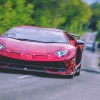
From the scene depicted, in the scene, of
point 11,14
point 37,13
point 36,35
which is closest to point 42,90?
point 36,35

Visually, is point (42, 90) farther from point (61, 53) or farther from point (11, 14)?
point (11, 14)

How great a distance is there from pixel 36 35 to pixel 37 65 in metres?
1.45

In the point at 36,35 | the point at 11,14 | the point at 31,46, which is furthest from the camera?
the point at 11,14

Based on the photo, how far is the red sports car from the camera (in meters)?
10.1

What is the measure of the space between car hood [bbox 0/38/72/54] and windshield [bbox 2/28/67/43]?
0.43 meters

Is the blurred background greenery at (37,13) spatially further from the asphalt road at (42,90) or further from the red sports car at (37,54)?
the asphalt road at (42,90)

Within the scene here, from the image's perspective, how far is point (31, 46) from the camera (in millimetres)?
10469

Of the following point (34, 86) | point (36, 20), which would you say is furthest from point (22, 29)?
point (36, 20)

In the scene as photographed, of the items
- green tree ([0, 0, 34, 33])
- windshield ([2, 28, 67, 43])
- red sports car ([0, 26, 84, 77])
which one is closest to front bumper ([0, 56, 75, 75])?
red sports car ([0, 26, 84, 77])

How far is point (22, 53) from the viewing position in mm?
10133

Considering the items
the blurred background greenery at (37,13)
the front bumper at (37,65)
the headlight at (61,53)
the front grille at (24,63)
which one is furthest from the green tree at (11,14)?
the front grille at (24,63)

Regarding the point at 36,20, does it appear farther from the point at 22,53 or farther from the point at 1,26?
the point at 22,53

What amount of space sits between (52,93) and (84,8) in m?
126

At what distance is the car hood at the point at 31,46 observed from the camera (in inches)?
404
